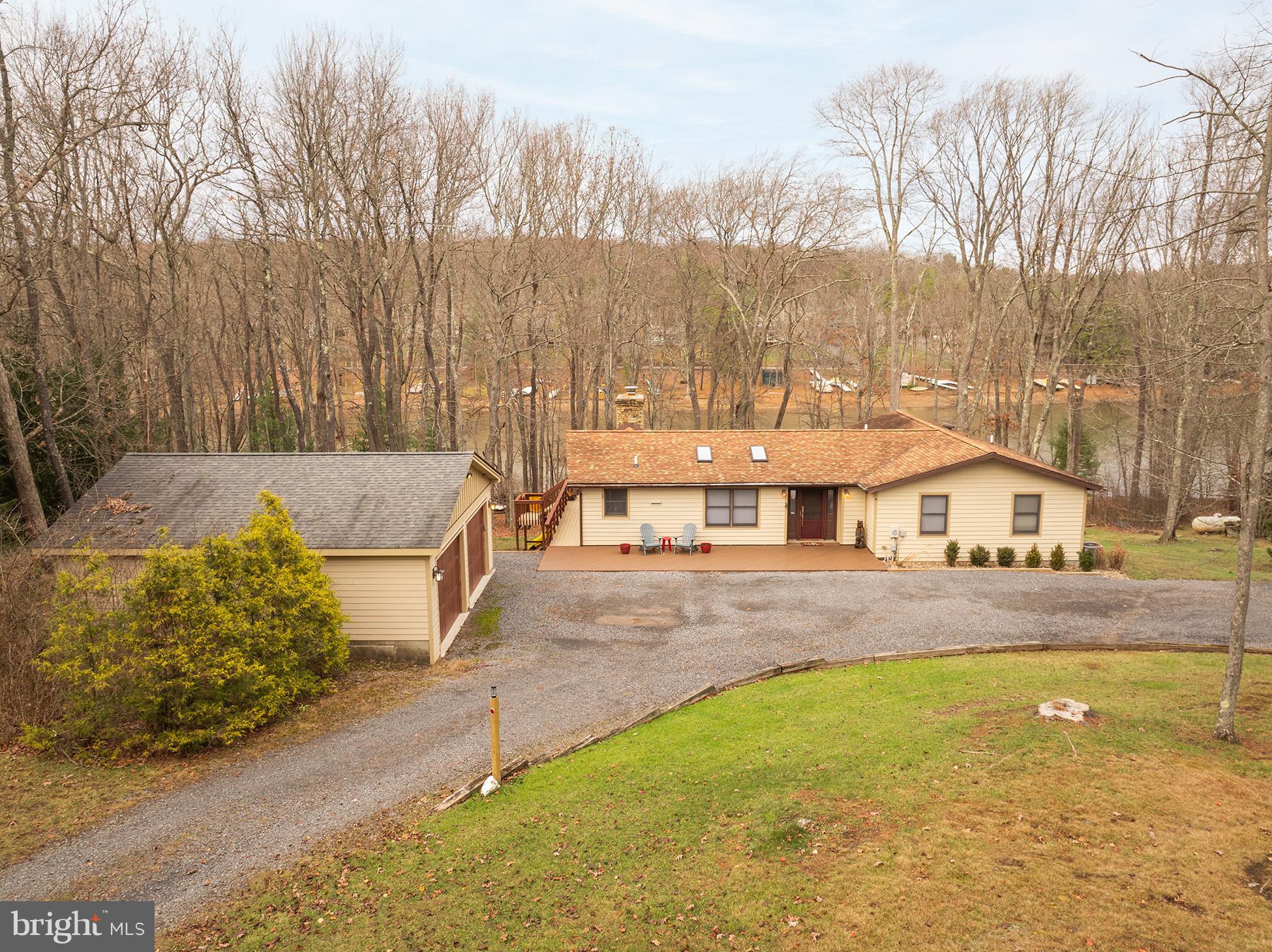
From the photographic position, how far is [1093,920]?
586cm

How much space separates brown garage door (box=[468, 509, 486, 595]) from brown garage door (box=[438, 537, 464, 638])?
1204mm

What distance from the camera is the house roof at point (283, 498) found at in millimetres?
13875

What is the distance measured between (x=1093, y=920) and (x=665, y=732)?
5.84m

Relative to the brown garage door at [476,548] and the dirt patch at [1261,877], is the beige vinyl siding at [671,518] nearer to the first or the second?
the brown garage door at [476,548]

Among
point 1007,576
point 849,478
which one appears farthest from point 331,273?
point 1007,576

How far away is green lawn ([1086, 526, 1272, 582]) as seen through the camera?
20000 mm

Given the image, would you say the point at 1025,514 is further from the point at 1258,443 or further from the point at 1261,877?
the point at 1261,877

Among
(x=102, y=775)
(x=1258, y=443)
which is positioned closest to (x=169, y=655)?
(x=102, y=775)

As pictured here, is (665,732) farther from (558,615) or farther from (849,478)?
(849,478)

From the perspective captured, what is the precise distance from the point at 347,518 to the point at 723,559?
1174 centimetres

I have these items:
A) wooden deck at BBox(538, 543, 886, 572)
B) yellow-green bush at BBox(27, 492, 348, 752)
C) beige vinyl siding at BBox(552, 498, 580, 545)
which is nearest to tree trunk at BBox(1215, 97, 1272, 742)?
wooden deck at BBox(538, 543, 886, 572)

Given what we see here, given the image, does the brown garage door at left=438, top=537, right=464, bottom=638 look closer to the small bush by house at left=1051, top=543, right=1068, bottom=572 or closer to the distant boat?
the small bush by house at left=1051, top=543, right=1068, bottom=572

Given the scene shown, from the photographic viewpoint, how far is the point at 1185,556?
75.2 feet

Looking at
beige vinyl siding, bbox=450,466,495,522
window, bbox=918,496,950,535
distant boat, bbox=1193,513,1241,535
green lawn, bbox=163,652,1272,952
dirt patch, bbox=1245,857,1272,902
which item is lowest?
distant boat, bbox=1193,513,1241,535
